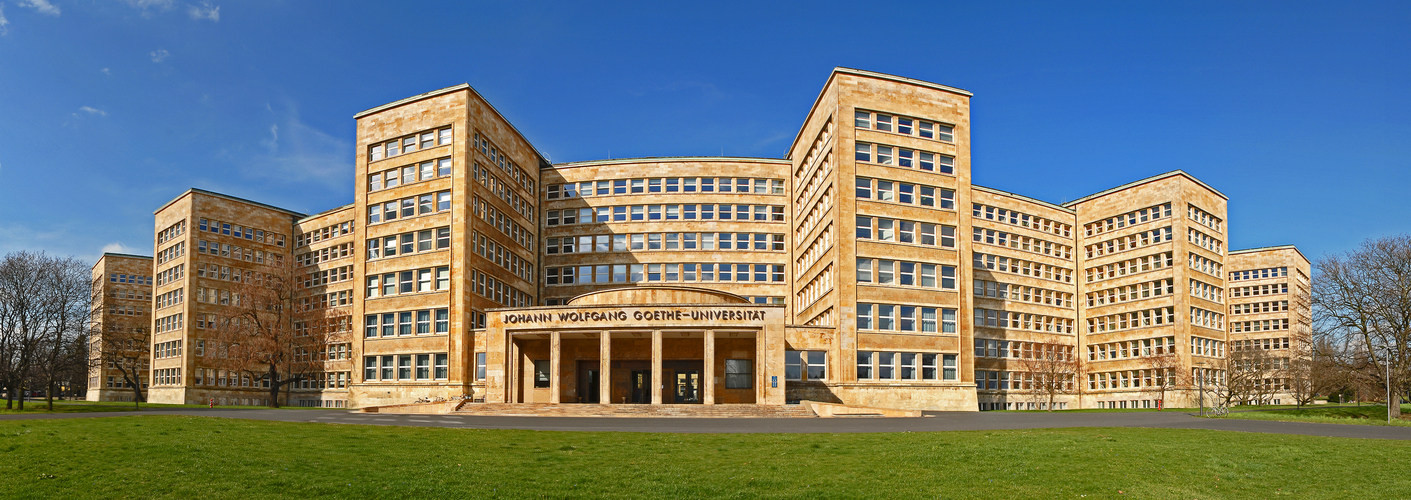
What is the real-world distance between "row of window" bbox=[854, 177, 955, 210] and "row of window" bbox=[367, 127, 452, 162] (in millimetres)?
29087

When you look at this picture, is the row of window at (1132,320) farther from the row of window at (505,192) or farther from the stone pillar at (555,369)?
the stone pillar at (555,369)

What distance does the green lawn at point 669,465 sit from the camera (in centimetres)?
1783

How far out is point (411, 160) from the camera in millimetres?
68750

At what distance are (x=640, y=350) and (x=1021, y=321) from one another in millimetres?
41883

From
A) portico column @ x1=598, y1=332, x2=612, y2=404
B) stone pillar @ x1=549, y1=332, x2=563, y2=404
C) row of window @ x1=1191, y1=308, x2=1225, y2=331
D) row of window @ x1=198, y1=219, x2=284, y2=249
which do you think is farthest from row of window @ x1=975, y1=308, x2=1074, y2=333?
row of window @ x1=198, y1=219, x2=284, y2=249

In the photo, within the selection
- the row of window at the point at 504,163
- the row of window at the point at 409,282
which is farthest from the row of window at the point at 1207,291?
the row of window at the point at 409,282

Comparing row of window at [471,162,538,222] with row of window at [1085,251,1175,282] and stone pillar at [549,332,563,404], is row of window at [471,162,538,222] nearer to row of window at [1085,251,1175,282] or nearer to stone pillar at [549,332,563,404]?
stone pillar at [549,332,563,404]

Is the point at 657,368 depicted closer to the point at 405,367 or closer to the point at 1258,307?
the point at 405,367

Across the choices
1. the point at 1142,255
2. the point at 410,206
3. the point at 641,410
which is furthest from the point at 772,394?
the point at 1142,255

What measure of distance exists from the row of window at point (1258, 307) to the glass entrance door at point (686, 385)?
76.9 meters

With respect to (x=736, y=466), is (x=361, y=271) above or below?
above

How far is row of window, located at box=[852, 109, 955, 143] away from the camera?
6456 cm

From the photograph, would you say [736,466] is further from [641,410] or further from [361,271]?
[361,271]

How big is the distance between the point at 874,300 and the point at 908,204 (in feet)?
23.9
